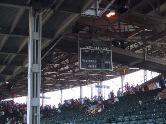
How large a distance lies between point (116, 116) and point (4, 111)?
1513cm

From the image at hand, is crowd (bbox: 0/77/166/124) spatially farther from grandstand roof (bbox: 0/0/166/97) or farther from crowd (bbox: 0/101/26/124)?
grandstand roof (bbox: 0/0/166/97)

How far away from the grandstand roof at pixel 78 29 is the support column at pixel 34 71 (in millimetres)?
480

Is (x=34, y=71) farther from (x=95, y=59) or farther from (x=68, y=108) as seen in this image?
(x=68, y=108)

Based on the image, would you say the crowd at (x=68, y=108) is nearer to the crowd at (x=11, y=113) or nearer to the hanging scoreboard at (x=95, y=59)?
the crowd at (x=11, y=113)

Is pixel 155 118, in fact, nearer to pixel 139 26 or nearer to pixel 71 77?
pixel 139 26

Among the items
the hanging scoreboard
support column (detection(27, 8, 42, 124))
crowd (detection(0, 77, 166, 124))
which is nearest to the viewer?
support column (detection(27, 8, 42, 124))

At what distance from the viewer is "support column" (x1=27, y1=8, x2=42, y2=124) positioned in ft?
36.4

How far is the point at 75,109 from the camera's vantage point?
111 ft

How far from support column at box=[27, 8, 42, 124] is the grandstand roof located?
480 millimetres

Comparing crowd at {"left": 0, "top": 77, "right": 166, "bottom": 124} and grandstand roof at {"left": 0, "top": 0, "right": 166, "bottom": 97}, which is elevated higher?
grandstand roof at {"left": 0, "top": 0, "right": 166, "bottom": 97}

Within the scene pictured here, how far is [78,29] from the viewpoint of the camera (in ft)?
74.8

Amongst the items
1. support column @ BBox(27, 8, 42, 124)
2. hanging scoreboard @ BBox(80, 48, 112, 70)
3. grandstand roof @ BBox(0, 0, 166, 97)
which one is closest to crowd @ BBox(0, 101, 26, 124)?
grandstand roof @ BBox(0, 0, 166, 97)

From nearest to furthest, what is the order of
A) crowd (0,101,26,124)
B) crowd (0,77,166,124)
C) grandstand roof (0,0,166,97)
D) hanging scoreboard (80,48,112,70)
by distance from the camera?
grandstand roof (0,0,166,97), hanging scoreboard (80,48,112,70), crowd (0,77,166,124), crowd (0,101,26,124)

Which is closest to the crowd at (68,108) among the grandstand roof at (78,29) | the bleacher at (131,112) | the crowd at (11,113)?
the crowd at (11,113)
